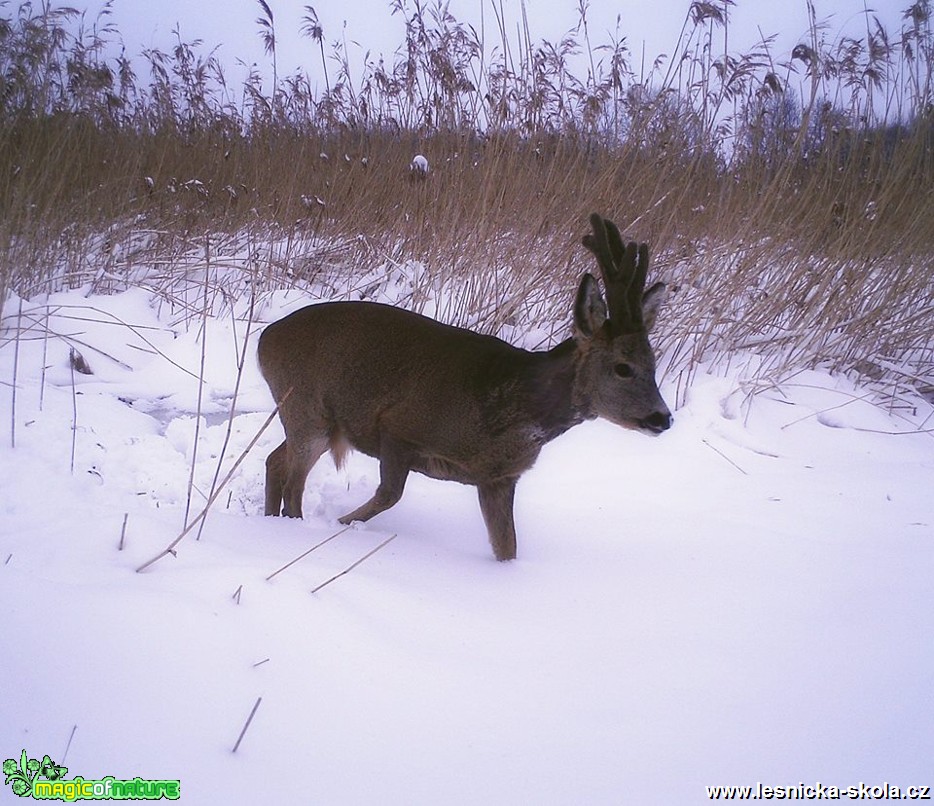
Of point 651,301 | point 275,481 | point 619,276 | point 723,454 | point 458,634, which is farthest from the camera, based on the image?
point 723,454

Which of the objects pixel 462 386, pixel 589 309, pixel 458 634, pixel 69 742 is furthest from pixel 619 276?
pixel 69 742

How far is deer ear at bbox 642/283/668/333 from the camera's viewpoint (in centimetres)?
298

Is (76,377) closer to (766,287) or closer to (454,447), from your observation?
(454,447)

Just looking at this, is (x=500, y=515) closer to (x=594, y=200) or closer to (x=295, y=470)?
(x=295, y=470)

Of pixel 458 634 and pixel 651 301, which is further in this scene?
pixel 651 301

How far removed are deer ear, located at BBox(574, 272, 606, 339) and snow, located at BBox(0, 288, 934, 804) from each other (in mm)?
894

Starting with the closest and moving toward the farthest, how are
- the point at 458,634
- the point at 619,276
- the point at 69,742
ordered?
the point at 69,742 → the point at 458,634 → the point at 619,276

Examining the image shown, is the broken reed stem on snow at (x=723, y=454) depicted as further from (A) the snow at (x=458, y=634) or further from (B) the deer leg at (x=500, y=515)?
(B) the deer leg at (x=500, y=515)

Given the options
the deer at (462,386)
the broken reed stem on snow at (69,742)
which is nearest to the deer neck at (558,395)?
the deer at (462,386)

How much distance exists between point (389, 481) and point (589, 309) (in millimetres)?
1070

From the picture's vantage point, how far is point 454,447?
122 inches

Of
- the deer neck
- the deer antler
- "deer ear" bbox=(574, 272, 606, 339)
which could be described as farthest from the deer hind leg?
the deer antler

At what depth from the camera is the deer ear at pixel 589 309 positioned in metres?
2.90

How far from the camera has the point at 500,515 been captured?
9.92 ft
